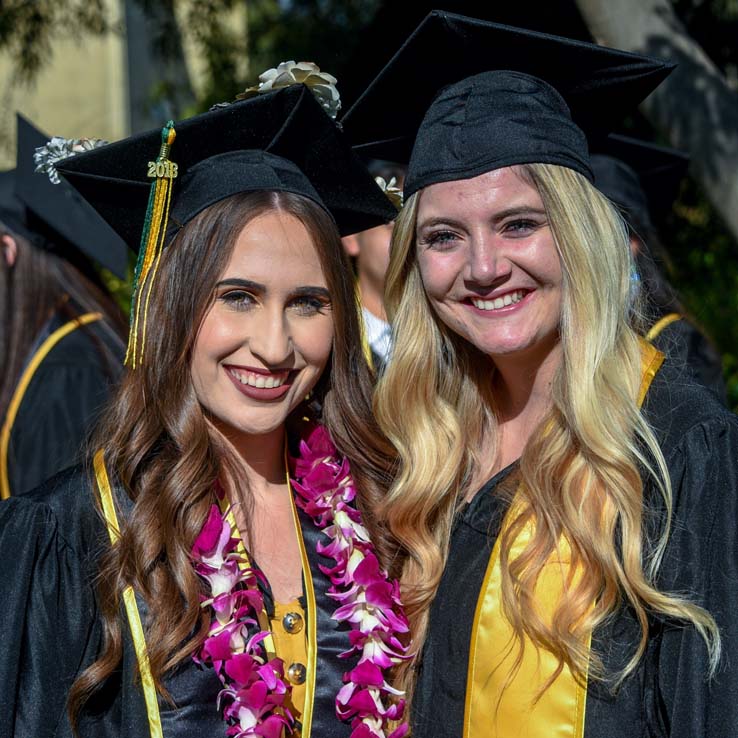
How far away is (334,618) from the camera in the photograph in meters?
2.52

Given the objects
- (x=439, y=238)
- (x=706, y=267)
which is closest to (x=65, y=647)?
(x=439, y=238)

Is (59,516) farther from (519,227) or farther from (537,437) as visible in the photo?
(519,227)

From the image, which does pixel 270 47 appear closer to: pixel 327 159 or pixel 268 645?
pixel 327 159

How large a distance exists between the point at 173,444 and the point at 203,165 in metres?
0.69

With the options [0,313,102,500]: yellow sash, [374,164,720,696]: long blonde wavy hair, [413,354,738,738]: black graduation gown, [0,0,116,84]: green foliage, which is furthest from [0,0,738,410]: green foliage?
[413,354,738,738]: black graduation gown

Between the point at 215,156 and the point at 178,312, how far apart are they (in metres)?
0.43

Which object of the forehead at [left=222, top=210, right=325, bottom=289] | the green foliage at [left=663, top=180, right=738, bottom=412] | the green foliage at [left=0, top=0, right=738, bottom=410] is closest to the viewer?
the forehead at [left=222, top=210, right=325, bottom=289]

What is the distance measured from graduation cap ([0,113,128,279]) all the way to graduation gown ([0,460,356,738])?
5.68ft

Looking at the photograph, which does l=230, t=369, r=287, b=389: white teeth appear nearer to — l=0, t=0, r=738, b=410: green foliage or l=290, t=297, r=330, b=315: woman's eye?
l=290, t=297, r=330, b=315: woman's eye

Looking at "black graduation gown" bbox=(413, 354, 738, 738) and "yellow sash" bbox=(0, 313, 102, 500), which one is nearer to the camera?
"black graduation gown" bbox=(413, 354, 738, 738)

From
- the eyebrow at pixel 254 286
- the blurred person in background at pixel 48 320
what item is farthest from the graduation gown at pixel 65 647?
the blurred person in background at pixel 48 320

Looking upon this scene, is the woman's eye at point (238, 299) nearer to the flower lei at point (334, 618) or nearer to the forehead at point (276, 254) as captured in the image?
the forehead at point (276, 254)

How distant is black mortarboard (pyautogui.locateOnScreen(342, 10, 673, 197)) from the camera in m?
2.47

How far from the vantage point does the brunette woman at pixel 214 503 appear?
91.0 inches
